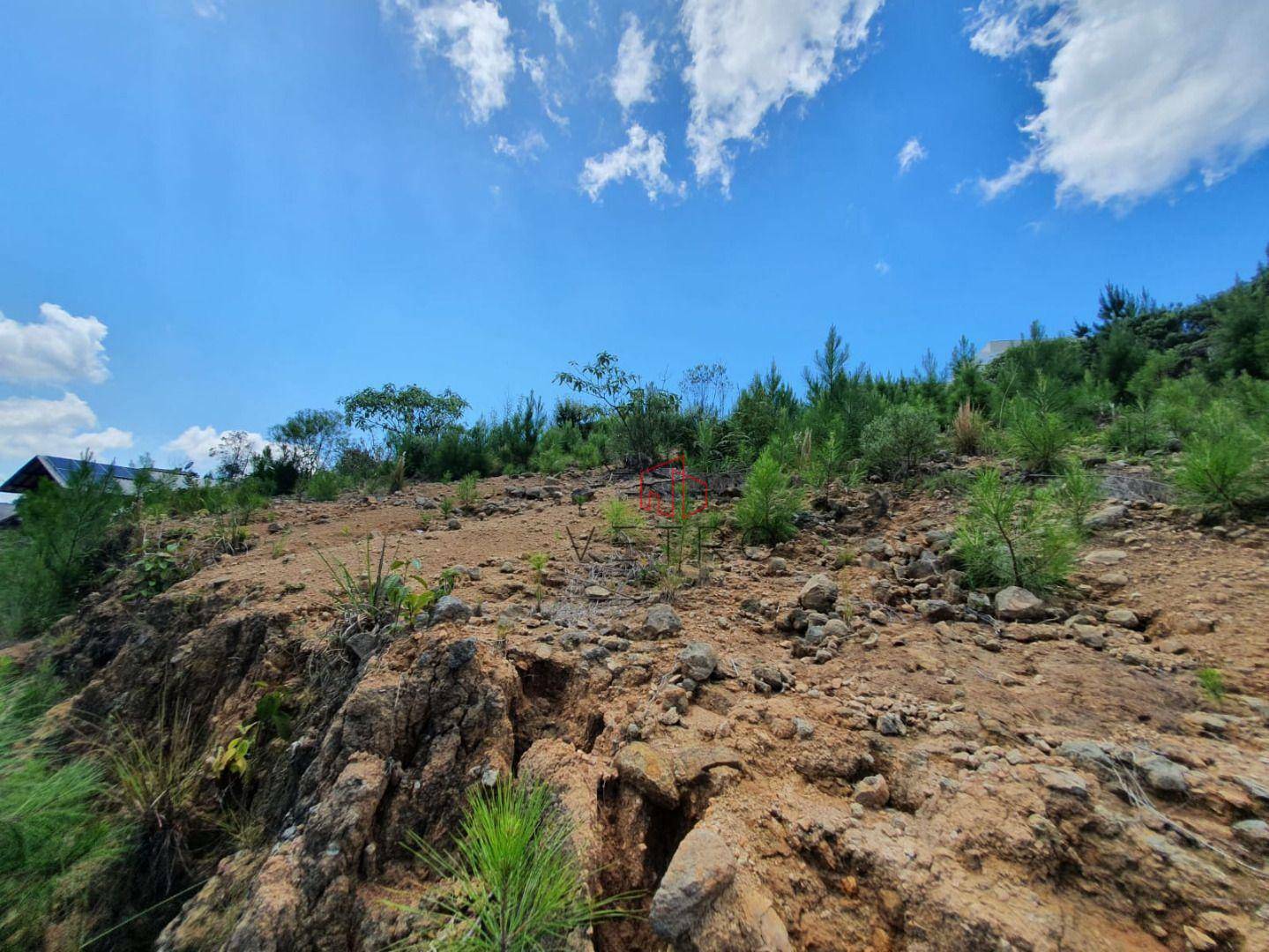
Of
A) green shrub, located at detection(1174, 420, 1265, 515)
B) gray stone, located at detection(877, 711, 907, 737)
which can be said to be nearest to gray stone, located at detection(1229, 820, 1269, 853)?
gray stone, located at detection(877, 711, 907, 737)

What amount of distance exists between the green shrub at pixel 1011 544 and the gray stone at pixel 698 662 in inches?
74.3

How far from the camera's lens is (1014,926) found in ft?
3.37

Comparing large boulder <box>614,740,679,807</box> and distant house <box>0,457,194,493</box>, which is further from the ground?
distant house <box>0,457,194,493</box>

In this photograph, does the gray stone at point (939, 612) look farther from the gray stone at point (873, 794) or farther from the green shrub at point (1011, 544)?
the gray stone at point (873, 794)

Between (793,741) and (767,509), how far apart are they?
264cm

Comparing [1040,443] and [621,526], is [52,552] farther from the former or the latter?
[1040,443]

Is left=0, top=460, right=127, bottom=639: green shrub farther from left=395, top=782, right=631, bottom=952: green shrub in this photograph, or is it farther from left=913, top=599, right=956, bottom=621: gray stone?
left=913, top=599, right=956, bottom=621: gray stone

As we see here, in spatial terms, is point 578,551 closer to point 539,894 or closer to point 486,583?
point 486,583

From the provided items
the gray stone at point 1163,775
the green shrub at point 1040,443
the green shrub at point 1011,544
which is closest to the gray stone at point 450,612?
the gray stone at point 1163,775

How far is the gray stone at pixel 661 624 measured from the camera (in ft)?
8.36

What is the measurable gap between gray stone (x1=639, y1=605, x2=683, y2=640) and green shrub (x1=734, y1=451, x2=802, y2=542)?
5.87ft

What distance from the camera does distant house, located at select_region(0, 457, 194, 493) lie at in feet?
22.1

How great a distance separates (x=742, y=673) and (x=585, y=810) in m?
0.90

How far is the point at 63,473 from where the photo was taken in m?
7.79
